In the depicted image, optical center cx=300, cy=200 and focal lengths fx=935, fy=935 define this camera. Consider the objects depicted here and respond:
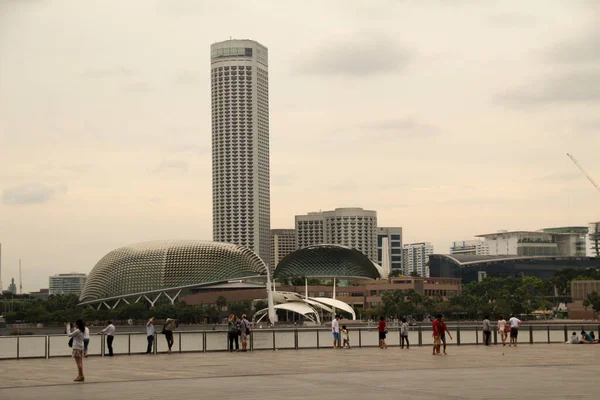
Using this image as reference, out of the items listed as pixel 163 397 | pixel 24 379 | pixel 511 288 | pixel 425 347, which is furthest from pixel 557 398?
pixel 511 288

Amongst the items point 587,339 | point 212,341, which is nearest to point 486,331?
point 587,339

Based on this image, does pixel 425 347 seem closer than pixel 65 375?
No

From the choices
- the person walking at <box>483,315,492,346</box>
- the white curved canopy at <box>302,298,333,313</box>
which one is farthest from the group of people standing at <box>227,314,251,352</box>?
the white curved canopy at <box>302,298,333,313</box>

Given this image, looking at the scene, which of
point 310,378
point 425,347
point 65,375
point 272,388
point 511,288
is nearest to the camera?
point 272,388

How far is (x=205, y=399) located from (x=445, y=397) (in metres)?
5.27

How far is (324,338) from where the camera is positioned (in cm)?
4647

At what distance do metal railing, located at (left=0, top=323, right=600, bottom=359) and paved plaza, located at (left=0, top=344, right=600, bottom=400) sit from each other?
1.18 metres

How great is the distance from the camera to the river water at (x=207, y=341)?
127 feet

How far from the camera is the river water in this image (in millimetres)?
38719

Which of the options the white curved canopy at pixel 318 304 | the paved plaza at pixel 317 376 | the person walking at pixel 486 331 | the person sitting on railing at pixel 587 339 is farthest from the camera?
the white curved canopy at pixel 318 304

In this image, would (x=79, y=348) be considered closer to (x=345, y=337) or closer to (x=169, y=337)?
(x=169, y=337)

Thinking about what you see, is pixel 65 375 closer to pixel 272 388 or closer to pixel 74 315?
pixel 272 388

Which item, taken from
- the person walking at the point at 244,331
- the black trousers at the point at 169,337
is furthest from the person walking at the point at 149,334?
the person walking at the point at 244,331

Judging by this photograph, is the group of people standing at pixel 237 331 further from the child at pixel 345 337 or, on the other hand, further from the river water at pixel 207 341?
the child at pixel 345 337
